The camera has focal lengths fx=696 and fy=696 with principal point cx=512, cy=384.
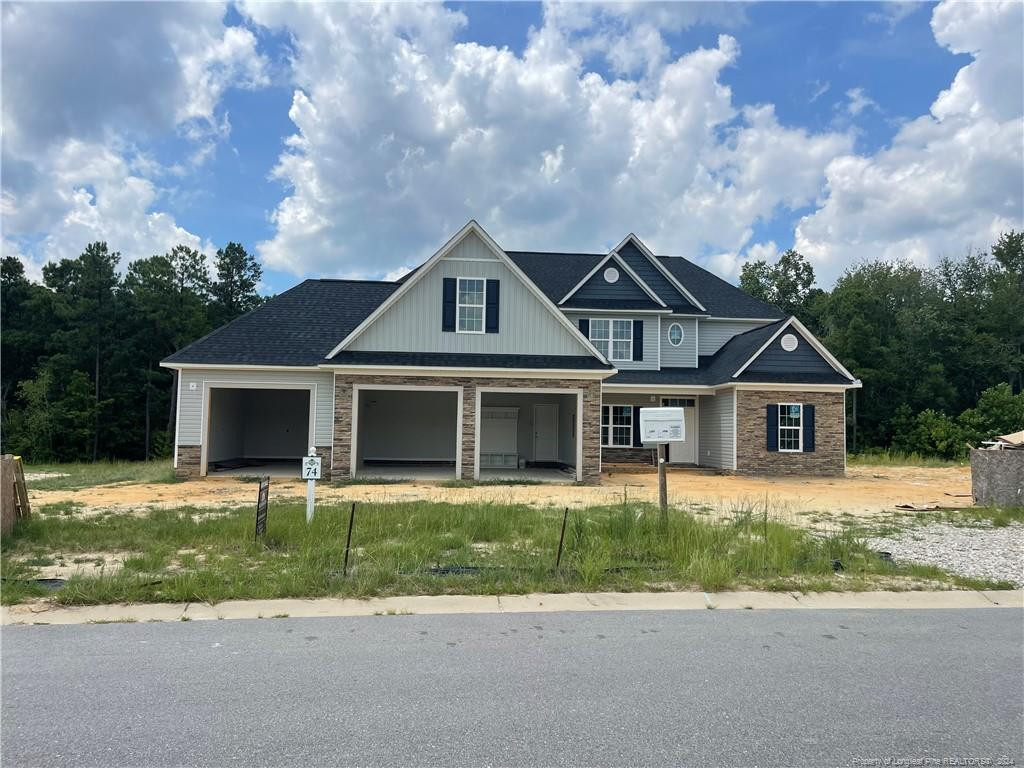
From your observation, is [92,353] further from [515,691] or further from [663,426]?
[515,691]

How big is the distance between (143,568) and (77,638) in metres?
2.10

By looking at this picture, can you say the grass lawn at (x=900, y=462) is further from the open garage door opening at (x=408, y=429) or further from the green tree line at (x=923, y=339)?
the open garage door opening at (x=408, y=429)

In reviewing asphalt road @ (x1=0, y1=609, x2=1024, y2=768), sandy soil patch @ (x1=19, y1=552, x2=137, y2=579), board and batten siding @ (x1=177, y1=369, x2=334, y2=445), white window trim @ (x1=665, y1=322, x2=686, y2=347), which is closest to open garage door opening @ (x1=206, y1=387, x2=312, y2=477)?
board and batten siding @ (x1=177, y1=369, x2=334, y2=445)

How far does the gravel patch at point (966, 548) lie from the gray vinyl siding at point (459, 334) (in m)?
10.2

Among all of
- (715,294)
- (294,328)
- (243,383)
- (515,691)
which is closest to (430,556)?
(515,691)

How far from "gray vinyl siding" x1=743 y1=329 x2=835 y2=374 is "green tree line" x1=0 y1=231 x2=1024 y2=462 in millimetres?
15339

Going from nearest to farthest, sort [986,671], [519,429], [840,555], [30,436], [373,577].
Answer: [986,671], [373,577], [840,555], [519,429], [30,436]

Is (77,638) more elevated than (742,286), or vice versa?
(742,286)

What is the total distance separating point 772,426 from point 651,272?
7642mm

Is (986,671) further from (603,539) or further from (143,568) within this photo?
(143,568)

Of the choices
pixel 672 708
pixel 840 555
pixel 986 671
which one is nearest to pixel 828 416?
pixel 840 555

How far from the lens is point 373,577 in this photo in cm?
749

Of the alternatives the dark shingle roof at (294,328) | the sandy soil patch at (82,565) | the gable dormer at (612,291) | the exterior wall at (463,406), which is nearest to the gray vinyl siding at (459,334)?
the exterior wall at (463,406)

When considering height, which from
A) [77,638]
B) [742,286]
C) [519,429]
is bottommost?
[77,638]
